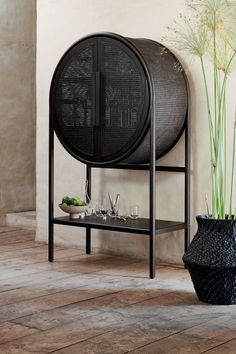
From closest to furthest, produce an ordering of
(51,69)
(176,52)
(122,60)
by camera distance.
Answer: (122,60) → (176,52) → (51,69)

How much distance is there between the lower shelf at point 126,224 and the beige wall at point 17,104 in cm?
198

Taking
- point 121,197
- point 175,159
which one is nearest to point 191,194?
point 175,159

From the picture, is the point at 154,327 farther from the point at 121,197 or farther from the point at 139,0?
the point at 139,0

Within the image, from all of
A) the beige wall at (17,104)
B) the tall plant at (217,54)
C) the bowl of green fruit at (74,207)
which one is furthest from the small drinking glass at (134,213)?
the beige wall at (17,104)

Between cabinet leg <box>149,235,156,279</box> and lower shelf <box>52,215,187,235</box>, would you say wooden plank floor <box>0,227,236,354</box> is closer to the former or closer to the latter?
cabinet leg <box>149,235,156,279</box>

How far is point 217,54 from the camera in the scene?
4.21 m

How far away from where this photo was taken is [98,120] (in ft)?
14.7

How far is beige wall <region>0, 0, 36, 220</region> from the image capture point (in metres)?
6.58

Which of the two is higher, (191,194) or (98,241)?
(191,194)

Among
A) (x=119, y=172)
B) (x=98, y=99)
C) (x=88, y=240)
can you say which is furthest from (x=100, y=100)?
(x=88, y=240)

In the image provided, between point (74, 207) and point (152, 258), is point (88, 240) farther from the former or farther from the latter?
point (152, 258)

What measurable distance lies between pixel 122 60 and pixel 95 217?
108cm

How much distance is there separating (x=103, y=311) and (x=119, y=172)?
5.30ft

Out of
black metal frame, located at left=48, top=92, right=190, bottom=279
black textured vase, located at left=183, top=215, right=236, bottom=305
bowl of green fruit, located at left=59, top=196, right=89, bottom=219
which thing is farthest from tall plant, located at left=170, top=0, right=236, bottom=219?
bowl of green fruit, located at left=59, top=196, right=89, bottom=219
